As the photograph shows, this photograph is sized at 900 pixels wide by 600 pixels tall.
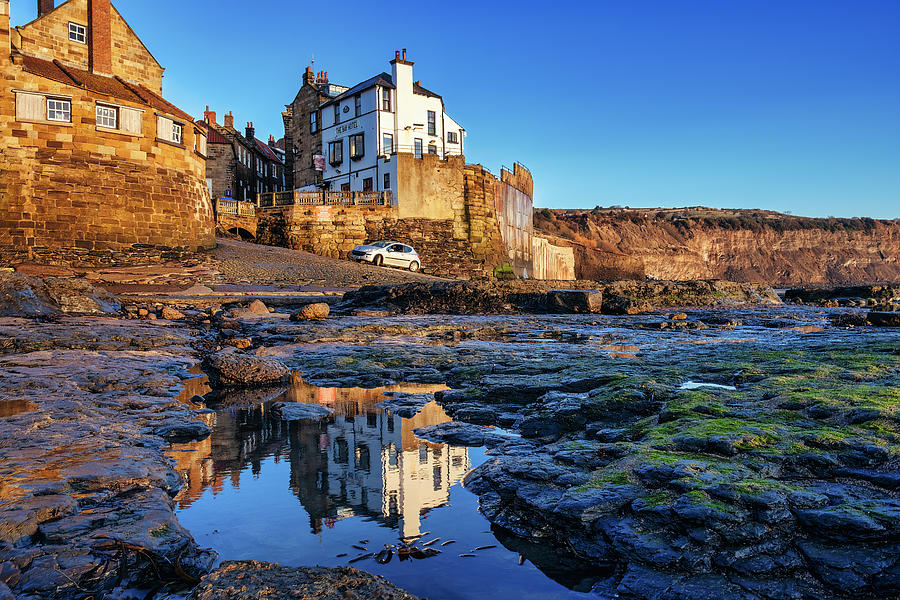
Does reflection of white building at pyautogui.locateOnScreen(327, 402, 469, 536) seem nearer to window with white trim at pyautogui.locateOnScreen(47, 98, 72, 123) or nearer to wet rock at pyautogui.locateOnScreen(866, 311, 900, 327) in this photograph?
wet rock at pyautogui.locateOnScreen(866, 311, 900, 327)

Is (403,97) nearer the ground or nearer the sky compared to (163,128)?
nearer the sky

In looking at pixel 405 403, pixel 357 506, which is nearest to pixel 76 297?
pixel 405 403

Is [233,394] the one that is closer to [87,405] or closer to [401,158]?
[87,405]

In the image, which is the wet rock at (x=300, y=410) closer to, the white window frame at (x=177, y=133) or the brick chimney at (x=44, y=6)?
the white window frame at (x=177, y=133)

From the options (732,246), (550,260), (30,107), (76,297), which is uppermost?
(30,107)

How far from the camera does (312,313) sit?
13570 millimetres

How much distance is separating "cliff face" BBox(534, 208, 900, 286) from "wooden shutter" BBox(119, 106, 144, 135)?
1965 inches

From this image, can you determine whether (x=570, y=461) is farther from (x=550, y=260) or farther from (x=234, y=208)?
(x=550, y=260)

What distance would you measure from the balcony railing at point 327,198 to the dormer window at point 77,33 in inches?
576

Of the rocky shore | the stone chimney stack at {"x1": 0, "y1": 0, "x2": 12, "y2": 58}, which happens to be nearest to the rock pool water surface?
the rocky shore

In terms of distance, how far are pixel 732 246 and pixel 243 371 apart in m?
88.7

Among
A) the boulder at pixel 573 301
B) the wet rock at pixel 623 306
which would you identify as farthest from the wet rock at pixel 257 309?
the wet rock at pixel 623 306

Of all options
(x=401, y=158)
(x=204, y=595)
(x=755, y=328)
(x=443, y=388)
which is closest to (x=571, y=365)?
(x=443, y=388)

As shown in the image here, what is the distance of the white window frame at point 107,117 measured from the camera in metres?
25.4
